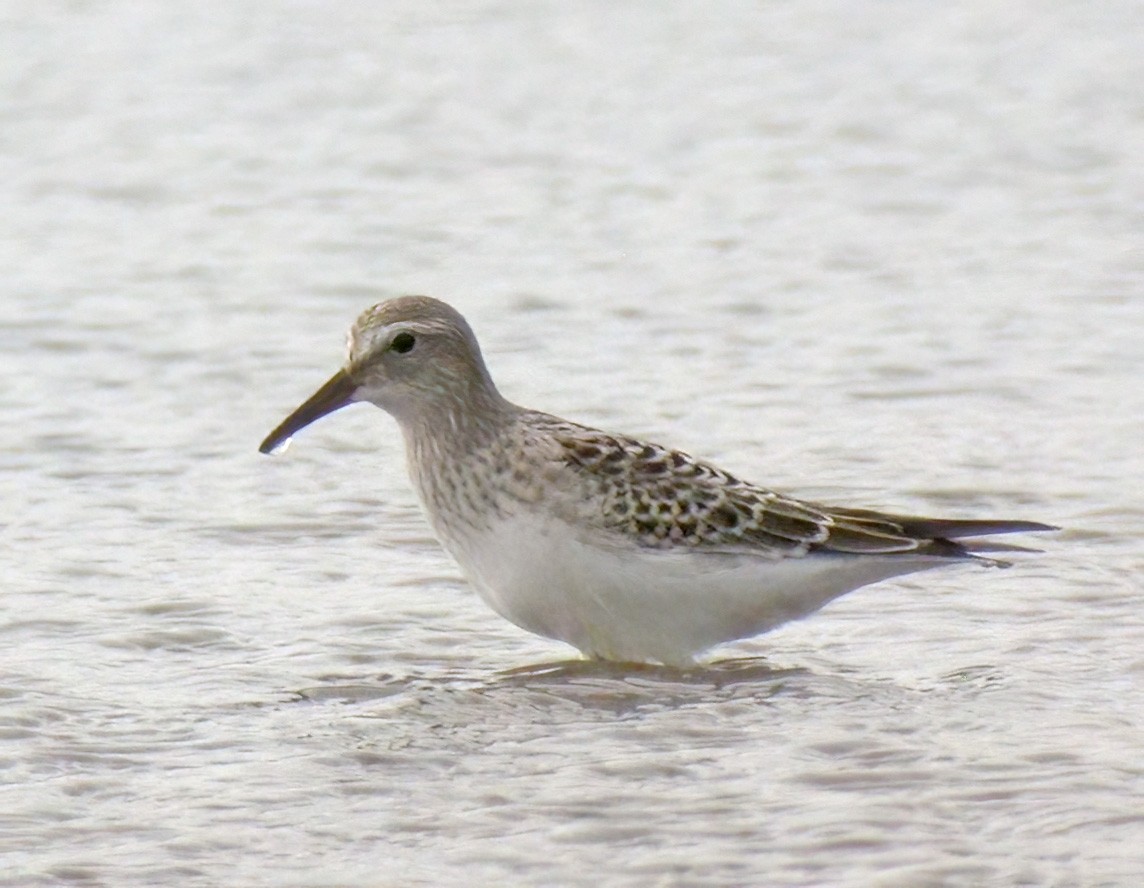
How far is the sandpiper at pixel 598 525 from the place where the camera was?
303 inches

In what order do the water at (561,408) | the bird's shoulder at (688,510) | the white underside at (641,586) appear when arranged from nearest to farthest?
1. the water at (561,408)
2. the white underside at (641,586)
3. the bird's shoulder at (688,510)

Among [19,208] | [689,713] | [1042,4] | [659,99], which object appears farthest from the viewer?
[1042,4]

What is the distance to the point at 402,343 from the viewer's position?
8.05 meters

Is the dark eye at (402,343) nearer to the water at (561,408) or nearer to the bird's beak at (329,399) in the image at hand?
the bird's beak at (329,399)

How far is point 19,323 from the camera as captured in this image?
12172mm

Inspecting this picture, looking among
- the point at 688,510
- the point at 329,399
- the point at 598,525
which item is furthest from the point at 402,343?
the point at 688,510

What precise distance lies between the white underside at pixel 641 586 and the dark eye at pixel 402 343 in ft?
2.29

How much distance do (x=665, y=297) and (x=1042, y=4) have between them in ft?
28.5

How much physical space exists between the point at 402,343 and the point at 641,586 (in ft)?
4.05

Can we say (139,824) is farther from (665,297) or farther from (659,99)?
(659,99)

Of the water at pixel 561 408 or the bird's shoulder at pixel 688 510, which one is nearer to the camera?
the water at pixel 561 408

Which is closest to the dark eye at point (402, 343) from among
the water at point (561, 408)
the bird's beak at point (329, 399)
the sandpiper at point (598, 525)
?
the sandpiper at point (598, 525)

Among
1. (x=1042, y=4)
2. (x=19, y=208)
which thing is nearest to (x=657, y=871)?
(x=19, y=208)

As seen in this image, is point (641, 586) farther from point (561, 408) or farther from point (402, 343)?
point (561, 408)
